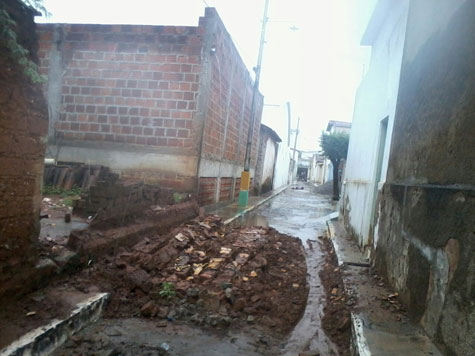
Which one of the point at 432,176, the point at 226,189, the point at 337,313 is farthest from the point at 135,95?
the point at 432,176

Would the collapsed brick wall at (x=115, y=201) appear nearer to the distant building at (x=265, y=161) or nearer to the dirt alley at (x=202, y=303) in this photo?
the dirt alley at (x=202, y=303)

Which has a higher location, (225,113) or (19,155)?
(225,113)

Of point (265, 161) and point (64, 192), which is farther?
point (265, 161)

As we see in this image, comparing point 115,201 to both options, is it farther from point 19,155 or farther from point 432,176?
point 432,176

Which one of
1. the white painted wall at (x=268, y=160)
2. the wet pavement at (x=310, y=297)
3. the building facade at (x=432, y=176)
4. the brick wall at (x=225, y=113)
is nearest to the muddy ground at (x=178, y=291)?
the wet pavement at (x=310, y=297)

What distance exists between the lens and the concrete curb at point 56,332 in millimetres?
2090

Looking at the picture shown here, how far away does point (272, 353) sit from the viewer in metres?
2.77

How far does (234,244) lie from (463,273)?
379 centimetres

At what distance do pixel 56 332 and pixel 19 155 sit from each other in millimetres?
1350

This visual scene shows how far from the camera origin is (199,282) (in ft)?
12.5

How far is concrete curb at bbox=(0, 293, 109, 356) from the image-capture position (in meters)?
2.09

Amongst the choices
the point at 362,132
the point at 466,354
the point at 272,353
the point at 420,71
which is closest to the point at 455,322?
the point at 466,354

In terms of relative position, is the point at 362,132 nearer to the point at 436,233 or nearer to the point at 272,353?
the point at 436,233

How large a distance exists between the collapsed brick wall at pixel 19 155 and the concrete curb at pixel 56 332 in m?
0.48
